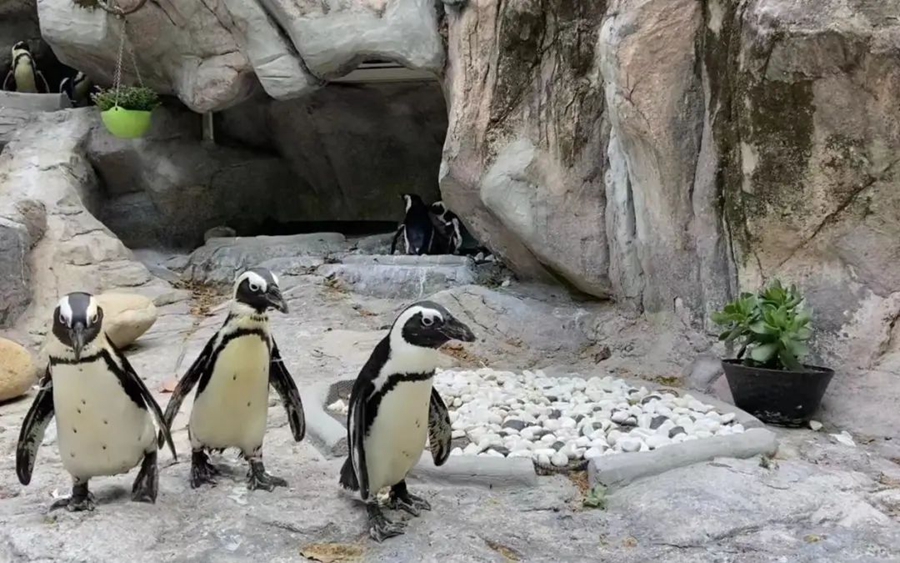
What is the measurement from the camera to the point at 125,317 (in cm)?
507

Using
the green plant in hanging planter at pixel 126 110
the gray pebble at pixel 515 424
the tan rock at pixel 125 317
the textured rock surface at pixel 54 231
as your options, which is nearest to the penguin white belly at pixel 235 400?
the gray pebble at pixel 515 424

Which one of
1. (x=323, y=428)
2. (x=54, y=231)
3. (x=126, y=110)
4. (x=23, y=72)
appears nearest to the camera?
(x=323, y=428)

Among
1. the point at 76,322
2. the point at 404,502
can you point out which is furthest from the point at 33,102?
the point at 404,502

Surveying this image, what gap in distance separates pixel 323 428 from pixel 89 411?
3.45 ft

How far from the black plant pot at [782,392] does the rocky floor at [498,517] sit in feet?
0.36

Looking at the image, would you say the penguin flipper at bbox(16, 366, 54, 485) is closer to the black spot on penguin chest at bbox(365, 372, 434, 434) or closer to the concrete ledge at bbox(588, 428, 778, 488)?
the black spot on penguin chest at bbox(365, 372, 434, 434)

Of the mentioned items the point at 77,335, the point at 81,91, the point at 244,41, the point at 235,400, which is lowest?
the point at 235,400

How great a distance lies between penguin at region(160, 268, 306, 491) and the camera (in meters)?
2.59

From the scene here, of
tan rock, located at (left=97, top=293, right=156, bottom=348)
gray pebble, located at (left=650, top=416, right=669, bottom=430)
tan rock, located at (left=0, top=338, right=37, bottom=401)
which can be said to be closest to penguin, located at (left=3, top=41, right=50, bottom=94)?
tan rock, located at (left=97, top=293, right=156, bottom=348)

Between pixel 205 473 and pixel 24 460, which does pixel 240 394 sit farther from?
pixel 24 460

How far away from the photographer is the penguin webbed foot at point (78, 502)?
245cm

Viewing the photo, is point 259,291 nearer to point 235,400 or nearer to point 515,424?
point 235,400

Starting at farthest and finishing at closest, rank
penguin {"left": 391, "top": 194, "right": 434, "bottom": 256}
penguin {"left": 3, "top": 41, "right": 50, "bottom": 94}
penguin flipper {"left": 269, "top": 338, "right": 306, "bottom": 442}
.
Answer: penguin {"left": 3, "top": 41, "right": 50, "bottom": 94}, penguin {"left": 391, "top": 194, "right": 434, "bottom": 256}, penguin flipper {"left": 269, "top": 338, "right": 306, "bottom": 442}

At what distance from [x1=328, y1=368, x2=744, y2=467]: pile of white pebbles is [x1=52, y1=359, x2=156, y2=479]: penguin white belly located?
3.62ft
